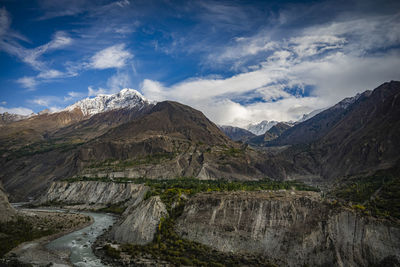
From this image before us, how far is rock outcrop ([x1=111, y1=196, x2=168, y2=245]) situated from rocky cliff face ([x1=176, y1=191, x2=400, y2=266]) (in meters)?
5.83

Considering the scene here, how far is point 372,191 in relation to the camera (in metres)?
85.1

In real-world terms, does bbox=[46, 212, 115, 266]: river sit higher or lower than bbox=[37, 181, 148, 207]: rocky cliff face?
lower

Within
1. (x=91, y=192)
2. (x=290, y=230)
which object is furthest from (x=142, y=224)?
(x=91, y=192)

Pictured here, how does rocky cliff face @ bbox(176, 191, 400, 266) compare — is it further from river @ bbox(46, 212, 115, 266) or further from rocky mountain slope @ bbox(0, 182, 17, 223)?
rocky mountain slope @ bbox(0, 182, 17, 223)

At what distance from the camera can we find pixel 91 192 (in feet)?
421

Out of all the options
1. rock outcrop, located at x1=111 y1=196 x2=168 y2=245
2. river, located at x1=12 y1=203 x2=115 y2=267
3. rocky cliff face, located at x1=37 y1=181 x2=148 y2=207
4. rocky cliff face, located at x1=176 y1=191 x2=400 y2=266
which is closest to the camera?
rocky cliff face, located at x1=176 y1=191 x2=400 y2=266

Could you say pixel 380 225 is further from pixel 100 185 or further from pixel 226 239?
pixel 100 185

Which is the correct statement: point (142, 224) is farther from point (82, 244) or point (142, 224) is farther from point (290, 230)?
point (290, 230)

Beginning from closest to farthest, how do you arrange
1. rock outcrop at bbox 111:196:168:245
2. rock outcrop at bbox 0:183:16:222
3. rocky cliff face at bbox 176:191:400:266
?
rocky cliff face at bbox 176:191:400:266 < rock outcrop at bbox 111:196:168:245 < rock outcrop at bbox 0:183:16:222

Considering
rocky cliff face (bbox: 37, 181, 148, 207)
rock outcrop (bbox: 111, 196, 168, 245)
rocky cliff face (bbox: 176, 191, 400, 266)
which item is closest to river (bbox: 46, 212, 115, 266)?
rock outcrop (bbox: 111, 196, 168, 245)

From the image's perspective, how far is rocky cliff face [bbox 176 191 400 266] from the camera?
43531mm

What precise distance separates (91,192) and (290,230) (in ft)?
342

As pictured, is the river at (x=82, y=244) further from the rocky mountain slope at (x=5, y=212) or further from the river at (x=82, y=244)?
the rocky mountain slope at (x=5, y=212)

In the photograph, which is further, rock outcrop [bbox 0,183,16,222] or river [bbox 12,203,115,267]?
rock outcrop [bbox 0,183,16,222]
